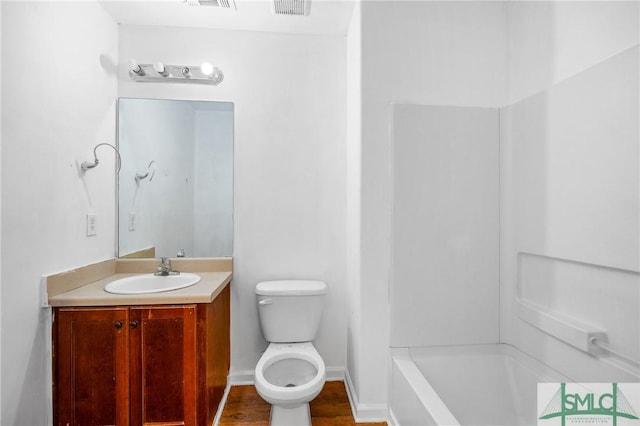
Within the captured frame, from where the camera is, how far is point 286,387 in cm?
182

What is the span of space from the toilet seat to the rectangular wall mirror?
731mm

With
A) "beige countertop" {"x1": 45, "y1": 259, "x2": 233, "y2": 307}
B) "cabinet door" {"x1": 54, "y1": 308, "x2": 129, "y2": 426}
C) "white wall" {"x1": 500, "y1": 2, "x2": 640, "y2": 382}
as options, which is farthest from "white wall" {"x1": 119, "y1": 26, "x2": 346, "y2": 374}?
"white wall" {"x1": 500, "y1": 2, "x2": 640, "y2": 382}

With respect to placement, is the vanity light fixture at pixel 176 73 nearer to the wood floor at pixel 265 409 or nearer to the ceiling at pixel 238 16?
the ceiling at pixel 238 16

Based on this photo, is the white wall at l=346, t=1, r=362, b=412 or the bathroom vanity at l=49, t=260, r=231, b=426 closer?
the bathroom vanity at l=49, t=260, r=231, b=426

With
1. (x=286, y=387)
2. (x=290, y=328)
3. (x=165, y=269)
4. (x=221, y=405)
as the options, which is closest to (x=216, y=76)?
(x=165, y=269)

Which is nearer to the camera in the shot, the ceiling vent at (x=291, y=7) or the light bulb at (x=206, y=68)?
the ceiling vent at (x=291, y=7)

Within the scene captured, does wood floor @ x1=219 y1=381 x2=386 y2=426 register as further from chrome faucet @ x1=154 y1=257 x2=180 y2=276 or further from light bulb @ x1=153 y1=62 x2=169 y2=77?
light bulb @ x1=153 y1=62 x2=169 y2=77

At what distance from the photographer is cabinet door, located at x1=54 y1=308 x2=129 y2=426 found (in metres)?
1.64

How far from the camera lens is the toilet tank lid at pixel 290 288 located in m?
2.13

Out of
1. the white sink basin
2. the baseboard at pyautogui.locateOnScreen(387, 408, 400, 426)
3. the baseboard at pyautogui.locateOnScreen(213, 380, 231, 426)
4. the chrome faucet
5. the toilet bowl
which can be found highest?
the chrome faucet

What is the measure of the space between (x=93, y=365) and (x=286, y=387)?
0.92m

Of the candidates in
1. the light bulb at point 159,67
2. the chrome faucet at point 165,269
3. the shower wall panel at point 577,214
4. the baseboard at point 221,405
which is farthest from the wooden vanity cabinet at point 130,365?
the shower wall panel at point 577,214

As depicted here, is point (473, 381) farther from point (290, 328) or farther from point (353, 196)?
point (353, 196)

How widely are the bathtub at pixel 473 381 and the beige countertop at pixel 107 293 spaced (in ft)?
3.50
